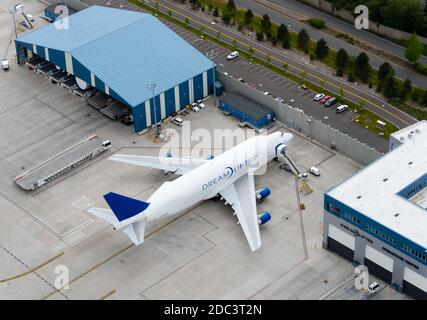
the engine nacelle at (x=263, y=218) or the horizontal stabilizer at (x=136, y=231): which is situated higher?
the horizontal stabilizer at (x=136, y=231)

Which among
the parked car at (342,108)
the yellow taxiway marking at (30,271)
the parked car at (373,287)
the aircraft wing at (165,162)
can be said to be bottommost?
the yellow taxiway marking at (30,271)

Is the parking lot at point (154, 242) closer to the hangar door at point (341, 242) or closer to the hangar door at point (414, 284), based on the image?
the hangar door at point (341, 242)

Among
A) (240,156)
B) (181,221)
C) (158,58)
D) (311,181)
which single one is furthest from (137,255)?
(158,58)

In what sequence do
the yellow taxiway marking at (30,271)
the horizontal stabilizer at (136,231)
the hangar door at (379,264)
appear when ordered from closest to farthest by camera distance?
1. the hangar door at (379,264)
2. the horizontal stabilizer at (136,231)
3. the yellow taxiway marking at (30,271)

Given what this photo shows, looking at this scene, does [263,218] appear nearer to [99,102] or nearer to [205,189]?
[205,189]

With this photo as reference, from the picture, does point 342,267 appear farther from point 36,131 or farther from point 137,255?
point 36,131

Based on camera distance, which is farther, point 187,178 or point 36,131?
point 36,131
